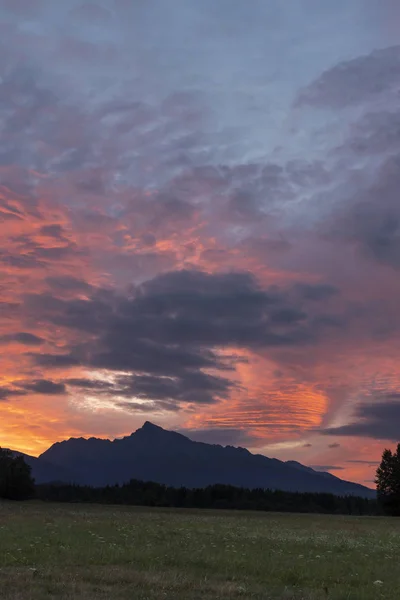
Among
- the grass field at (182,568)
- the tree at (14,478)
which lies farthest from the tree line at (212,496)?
the grass field at (182,568)

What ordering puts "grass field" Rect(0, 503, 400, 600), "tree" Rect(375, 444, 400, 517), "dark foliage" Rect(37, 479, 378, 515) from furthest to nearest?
1. "dark foliage" Rect(37, 479, 378, 515)
2. "tree" Rect(375, 444, 400, 517)
3. "grass field" Rect(0, 503, 400, 600)

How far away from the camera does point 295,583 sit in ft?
69.7

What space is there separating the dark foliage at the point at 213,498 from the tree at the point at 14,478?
1969cm

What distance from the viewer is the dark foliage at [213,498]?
148250mm

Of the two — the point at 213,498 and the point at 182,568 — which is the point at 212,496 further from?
the point at 182,568

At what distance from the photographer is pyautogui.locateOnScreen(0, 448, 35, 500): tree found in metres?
125

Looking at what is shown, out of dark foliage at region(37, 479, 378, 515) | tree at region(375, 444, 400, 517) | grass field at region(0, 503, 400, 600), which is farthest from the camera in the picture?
dark foliage at region(37, 479, 378, 515)

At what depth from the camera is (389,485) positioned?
116000 mm

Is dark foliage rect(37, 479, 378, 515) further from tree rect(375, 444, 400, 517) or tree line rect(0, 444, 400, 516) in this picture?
tree rect(375, 444, 400, 517)

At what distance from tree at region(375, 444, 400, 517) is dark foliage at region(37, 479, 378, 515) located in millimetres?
30981

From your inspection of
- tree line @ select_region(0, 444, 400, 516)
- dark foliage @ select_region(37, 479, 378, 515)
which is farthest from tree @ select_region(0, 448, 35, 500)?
dark foliage @ select_region(37, 479, 378, 515)

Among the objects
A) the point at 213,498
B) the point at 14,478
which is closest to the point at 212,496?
the point at 213,498

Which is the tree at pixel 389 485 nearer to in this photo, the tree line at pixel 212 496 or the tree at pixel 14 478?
the tree line at pixel 212 496

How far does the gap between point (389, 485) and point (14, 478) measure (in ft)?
240
